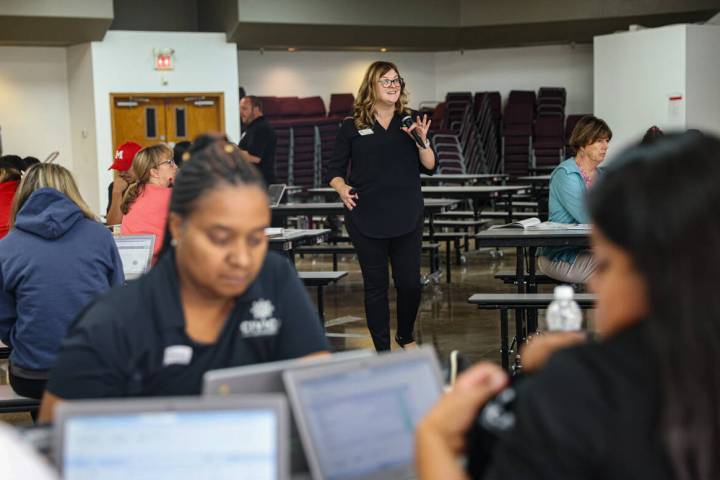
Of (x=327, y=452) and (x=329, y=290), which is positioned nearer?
(x=327, y=452)

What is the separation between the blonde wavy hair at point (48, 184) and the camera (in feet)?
12.6

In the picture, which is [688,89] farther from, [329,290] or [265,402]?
[265,402]

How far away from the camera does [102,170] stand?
14.2m

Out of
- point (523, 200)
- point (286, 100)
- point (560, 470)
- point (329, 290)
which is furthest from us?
point (286, 100)

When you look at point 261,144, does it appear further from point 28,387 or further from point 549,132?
point 549,132

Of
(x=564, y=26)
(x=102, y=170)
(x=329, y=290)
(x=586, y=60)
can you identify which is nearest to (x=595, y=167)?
(x=329, y=290)

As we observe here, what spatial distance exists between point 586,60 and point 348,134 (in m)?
12.7

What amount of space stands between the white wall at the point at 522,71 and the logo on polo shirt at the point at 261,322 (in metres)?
16.1

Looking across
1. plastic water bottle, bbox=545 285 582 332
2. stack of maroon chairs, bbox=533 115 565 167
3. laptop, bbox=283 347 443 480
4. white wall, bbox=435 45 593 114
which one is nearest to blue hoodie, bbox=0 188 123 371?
plastic water bottle, bbox=545 285 582 332

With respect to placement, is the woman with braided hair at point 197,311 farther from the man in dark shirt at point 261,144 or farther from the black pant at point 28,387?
the man in dark shirt at point 261,144

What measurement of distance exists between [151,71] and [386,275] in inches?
384

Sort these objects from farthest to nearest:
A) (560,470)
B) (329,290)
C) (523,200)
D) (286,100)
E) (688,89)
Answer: (286,100)
(523,200)
(688,89)
(329,290)
(560,470)

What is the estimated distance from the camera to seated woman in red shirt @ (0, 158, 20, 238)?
573 centimetres

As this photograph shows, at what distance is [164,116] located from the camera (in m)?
14.9
